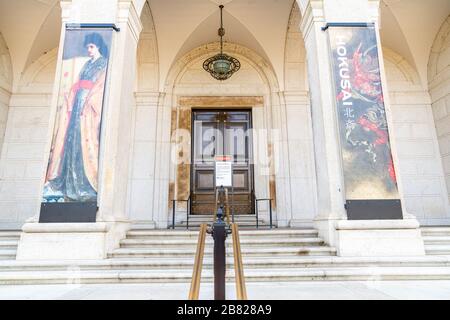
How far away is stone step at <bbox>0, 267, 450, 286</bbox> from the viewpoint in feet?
12.3

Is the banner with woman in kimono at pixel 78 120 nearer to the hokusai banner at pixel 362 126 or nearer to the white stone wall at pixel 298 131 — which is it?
the hokusai banner at pixel 362 126

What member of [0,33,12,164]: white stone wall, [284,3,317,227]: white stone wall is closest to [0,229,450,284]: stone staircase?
[284,3,317,227]: white stone wall

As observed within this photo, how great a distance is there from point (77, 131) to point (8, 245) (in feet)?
7.04

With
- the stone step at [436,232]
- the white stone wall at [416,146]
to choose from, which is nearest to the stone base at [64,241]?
the stone step at [436,232]

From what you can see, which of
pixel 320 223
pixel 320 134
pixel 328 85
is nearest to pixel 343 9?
pixel 328 85

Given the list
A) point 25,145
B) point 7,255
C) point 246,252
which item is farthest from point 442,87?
point 25,145

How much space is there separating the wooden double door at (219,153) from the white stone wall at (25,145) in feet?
13.8

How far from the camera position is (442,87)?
824 cm

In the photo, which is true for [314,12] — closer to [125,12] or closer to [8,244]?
[125,12]

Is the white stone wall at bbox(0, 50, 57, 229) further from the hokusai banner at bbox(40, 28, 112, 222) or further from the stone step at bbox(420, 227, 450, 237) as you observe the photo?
the stone step at bbox(420, 227, 450, 237)

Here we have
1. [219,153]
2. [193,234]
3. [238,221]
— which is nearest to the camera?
[193,234]

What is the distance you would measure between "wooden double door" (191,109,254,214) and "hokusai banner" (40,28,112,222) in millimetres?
4181

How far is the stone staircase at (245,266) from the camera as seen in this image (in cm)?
378
